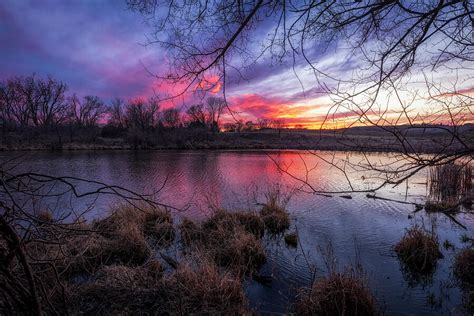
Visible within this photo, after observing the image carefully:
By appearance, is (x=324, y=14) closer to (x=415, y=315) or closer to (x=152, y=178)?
(x=415, y=315)

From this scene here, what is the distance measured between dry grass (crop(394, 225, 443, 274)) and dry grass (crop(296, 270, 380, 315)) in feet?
8.72

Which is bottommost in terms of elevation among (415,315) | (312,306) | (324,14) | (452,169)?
(415,315)

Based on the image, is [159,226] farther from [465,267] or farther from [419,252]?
[465,267]

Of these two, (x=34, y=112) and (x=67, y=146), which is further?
(x=34, y=112)

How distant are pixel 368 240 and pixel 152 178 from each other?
537 inches

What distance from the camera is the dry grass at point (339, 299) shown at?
4504mm

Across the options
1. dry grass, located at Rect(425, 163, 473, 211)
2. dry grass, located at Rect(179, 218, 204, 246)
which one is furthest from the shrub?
dry grass, located at Rect(425, 163, 473, 211)

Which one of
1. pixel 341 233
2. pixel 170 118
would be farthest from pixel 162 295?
pixel 170 118

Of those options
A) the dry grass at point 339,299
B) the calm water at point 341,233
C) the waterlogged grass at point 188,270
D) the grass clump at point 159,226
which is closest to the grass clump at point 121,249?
the waterlogged grass at point 188,270

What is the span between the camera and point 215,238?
7730 mm

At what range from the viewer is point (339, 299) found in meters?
4.62

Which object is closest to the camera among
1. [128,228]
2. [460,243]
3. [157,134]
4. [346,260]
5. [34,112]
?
[346,260]

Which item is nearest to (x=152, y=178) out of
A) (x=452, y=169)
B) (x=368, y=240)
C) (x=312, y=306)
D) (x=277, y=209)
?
(x=277, y=209)

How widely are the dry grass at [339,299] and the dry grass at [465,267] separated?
272 cm
